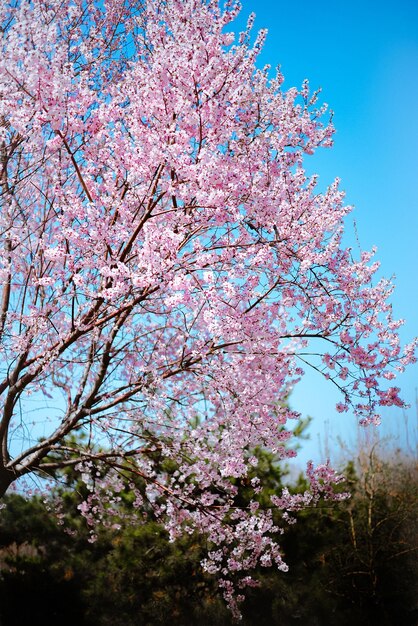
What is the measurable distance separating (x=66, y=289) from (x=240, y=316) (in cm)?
160

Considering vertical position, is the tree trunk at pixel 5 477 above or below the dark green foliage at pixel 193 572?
above

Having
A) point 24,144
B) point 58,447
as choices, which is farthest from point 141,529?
point 24,144

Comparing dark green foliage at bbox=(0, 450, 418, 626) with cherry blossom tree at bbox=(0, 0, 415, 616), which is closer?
cherry blossom tree at bbox=(0, 0, 415, 616)

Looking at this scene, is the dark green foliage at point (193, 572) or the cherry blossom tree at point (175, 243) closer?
the cherry blossom tree at point (175, 243)

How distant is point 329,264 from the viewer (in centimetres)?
513

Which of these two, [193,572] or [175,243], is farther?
[193,572]

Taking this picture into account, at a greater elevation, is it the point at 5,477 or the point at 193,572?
the point at 5,477

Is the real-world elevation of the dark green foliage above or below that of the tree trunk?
below

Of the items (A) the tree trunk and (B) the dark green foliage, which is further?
(B) the dark green foliage

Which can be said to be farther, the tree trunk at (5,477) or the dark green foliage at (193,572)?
the dark green foliage at (193,572)

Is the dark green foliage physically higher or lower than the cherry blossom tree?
lower

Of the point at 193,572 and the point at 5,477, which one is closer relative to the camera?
the point at 5,477

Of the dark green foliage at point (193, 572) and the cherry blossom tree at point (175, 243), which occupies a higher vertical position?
the cherry blossom tree at point (175, 243)

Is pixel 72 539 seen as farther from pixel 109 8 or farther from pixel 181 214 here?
pixel 109 8
